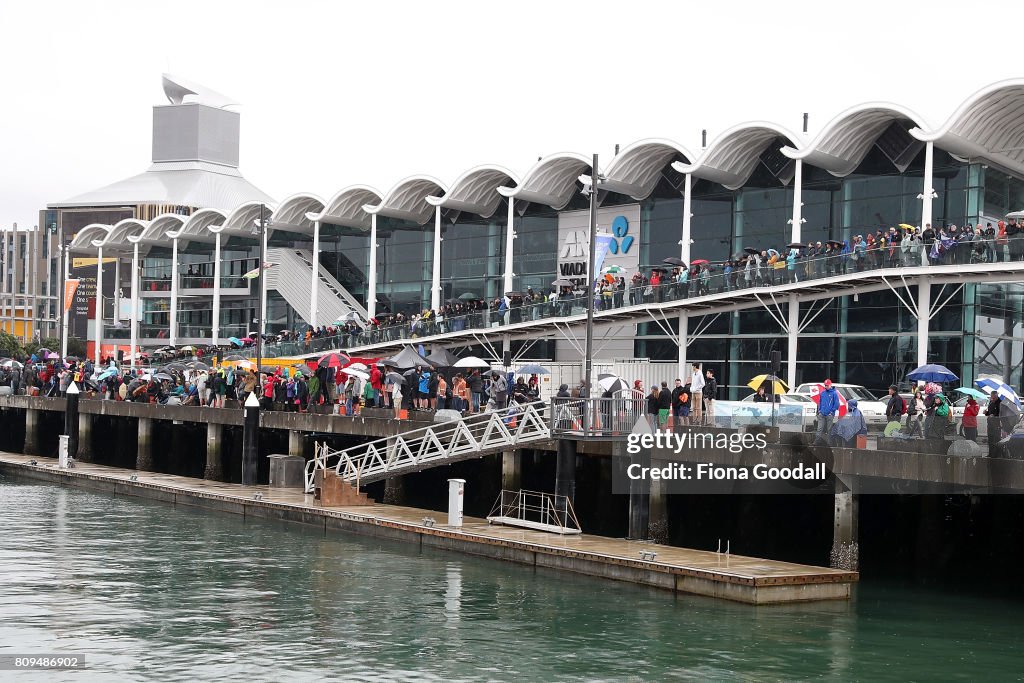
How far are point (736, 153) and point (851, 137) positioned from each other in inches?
210

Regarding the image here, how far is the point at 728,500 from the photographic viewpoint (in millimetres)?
30484

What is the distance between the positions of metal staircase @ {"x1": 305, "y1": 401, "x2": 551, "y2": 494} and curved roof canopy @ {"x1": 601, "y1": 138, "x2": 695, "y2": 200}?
1962 centimetres

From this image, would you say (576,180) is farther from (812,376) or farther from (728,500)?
(728,500)

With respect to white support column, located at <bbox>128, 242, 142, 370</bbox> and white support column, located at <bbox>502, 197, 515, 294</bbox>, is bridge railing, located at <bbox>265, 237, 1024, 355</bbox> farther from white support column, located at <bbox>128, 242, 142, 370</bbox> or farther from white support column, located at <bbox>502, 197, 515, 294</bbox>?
white support column, located at <bbox>128, 242, 142, 370</bbox>

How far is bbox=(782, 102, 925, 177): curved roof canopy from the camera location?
44938 mm

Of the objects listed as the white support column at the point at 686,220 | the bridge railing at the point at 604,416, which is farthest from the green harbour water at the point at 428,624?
the white support column at the point at 686,220

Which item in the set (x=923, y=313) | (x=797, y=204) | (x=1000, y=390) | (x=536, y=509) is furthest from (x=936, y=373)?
(x=797, y=204)

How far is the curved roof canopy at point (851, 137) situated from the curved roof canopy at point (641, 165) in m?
5.74

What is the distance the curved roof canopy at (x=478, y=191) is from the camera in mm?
60938

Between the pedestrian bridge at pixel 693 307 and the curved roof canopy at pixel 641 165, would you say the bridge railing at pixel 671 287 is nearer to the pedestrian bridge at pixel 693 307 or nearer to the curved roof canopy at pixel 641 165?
the pedestrian bridge at pixel 693 307

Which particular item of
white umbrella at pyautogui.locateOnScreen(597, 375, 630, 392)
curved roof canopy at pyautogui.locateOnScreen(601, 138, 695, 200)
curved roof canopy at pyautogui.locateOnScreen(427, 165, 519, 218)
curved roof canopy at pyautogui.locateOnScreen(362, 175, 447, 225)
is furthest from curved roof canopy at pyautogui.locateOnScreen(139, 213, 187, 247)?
white umbrella at pyautogui.locateOnScreen(597, 375, 630, 392)

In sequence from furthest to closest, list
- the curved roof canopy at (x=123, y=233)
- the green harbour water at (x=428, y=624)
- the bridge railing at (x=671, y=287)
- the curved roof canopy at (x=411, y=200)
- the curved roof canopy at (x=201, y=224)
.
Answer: the curved roof canopy at (x=123, y=233)
the curved roof canopy at (x=201, y=224)
the curved roof canopy at (x=411, y=200)
the bridge railing at (x=671, y=287)
the green harbour water at (x=428, y=624)

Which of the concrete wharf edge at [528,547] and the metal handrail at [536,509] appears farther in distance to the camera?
Answer: the metal handrail at [536,509]

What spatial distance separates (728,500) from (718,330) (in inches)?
926
